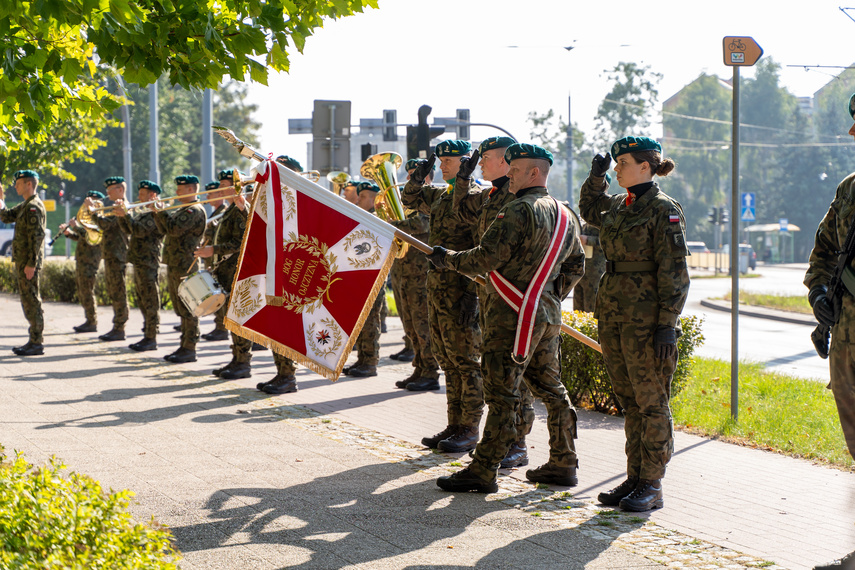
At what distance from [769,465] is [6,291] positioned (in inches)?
863

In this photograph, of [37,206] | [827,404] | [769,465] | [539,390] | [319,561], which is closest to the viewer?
[319,561]

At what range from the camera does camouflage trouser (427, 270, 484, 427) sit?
6.79 meters

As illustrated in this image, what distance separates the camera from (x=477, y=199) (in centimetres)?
677

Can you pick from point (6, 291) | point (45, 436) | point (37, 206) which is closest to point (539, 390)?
point (45, 436)

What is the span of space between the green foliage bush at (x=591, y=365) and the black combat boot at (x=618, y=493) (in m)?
2.84

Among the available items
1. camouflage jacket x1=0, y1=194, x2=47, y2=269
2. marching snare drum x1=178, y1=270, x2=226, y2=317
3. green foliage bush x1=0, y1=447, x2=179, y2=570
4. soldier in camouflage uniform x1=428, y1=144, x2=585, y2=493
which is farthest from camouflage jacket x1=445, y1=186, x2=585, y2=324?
camouflage jacket x1=0, y1=194, x2=47, y2=269

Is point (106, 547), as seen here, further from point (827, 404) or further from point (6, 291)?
point (6, 291)

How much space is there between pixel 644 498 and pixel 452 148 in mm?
3076

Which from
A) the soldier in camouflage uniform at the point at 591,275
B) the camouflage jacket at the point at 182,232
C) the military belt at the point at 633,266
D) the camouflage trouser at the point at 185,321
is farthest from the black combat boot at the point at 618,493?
the camouflage jacket at the point at 182,232

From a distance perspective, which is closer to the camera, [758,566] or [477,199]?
[758,566]

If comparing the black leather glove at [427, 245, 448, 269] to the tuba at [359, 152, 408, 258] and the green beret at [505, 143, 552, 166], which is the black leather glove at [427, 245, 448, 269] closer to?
the green beret at [505, 143, 552, 166]

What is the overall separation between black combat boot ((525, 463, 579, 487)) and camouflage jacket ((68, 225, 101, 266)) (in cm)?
1081

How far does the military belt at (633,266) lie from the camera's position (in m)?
5.46

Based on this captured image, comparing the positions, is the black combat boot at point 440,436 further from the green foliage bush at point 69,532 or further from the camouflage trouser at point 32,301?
the camouflage trouser at point 32,301
